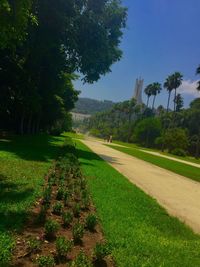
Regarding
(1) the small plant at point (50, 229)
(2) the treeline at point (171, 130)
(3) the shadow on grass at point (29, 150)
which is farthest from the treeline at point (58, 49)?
(2) the treeline at point (171, 130)

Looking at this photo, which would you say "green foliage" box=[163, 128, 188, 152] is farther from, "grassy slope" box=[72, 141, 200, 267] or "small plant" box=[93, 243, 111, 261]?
"small plant" box=[93, 243, 111, 261]

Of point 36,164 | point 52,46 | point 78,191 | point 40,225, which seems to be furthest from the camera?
point 52,46

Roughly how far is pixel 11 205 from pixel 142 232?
2.80 metres

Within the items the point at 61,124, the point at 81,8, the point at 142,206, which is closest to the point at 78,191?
the point at 142,206

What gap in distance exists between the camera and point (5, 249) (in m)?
6.20

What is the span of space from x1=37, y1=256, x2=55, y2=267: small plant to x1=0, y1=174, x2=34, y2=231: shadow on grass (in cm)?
159

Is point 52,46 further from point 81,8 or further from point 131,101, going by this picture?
point 131,101

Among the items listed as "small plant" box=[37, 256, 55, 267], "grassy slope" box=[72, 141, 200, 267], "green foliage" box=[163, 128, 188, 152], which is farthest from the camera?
"green foliage" box=[163, 128, 188, 152]

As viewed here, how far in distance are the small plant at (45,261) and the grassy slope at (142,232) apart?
44.3 inches

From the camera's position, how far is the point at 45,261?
226 inches

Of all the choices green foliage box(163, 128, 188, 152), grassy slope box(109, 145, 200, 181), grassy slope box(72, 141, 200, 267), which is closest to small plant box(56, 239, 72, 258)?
grassy slope box(72, 141, 200, 267)

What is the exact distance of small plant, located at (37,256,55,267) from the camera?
5.72 meters

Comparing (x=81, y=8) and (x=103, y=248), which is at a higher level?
(x=81, y=8)

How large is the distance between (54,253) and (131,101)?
526 ft
